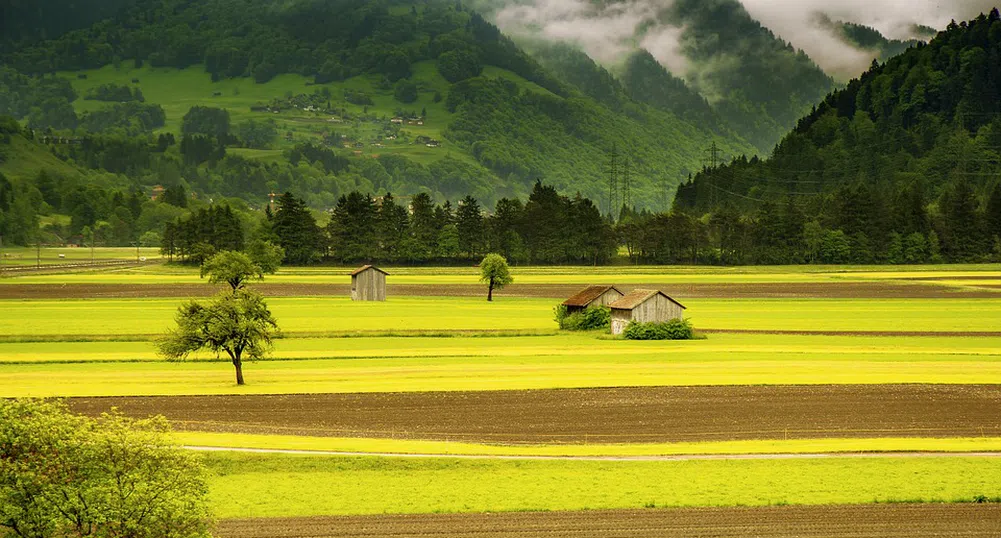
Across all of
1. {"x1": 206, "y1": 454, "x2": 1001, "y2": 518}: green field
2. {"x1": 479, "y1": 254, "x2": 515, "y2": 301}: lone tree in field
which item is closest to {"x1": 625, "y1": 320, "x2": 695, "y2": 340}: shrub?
{"x1": 479, "y1": 254, "x2": 515, "y2": 301}: lone tree in field

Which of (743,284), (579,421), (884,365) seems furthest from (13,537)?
(743,284)

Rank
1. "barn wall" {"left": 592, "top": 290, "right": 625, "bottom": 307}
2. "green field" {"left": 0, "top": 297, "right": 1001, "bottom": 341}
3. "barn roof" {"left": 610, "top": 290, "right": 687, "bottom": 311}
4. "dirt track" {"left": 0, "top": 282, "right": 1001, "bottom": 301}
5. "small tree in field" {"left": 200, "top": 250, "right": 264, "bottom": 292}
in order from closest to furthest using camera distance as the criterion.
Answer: "barn roof" {"left": 610, "top": 290, "right": 687, "bottom": 311}, "green field" {"left": 0, "top": 297, "right": 1001, "bottom": 341}, "barn wall" {"left": 592, "top": 290, "right": 625, "bottom": 307}, "small tree in field" {"left": 200, "top": 250, "right": 264, "bottom": 292}, "dirt track" {"left": 0, "top": 282, "right": 1001, "bottom": 301}

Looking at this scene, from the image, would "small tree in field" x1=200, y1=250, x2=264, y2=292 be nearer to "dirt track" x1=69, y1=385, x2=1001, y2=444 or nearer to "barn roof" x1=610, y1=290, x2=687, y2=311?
"barn roof" x1=610, y1=290, x2=687, y2=311

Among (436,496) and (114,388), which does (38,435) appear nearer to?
(436,496)

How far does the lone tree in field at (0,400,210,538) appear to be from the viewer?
28.5 metres

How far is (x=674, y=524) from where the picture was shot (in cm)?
3706

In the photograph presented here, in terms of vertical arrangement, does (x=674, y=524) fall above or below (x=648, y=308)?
below

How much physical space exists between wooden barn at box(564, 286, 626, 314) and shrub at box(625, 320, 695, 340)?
24.2ft

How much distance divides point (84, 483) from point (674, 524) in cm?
1892

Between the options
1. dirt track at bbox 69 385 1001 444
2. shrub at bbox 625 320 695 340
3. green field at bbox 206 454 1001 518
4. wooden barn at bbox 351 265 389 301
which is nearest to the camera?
green field at bbox 206 454 1001 518

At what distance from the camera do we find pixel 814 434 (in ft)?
168

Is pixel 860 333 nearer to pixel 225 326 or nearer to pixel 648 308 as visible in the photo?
pixel 648 308

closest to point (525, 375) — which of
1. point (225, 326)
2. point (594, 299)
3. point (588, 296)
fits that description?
point (225, 326)

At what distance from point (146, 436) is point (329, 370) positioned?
137 feet
